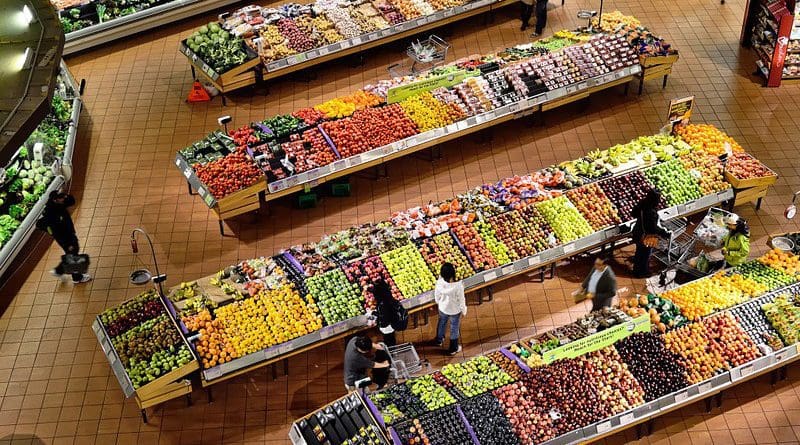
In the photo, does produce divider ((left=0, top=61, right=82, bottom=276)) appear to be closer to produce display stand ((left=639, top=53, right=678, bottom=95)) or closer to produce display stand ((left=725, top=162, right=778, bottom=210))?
produce display stand ((left=639, top=53, right=678, bottom=95))

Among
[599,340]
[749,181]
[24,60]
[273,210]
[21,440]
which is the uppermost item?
[24,60]

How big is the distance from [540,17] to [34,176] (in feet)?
29.4

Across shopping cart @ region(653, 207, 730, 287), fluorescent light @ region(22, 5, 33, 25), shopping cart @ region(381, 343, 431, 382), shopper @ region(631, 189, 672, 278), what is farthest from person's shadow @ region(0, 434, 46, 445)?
shopping cart @ region(653, 207, 730, 287)

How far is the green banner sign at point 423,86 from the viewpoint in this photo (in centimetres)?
1393

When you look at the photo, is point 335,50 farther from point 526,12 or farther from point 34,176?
point 34,176

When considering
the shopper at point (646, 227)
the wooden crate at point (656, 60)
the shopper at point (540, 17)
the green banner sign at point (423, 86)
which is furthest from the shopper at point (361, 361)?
the shopper at point (540, 17)

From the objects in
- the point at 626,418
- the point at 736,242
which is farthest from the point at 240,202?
the point at 736,242

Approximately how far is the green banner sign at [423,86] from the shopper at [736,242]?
4611mm

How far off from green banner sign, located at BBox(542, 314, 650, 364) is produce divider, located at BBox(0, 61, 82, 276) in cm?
714

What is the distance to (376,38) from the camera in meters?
15.9

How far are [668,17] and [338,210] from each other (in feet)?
26.3

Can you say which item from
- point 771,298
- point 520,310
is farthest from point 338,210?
point 771,298

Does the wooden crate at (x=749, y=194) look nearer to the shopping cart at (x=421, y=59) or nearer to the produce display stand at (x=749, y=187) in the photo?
the produce display stand at (x=749, y=187)

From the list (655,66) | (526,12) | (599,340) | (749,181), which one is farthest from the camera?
(526,12)
